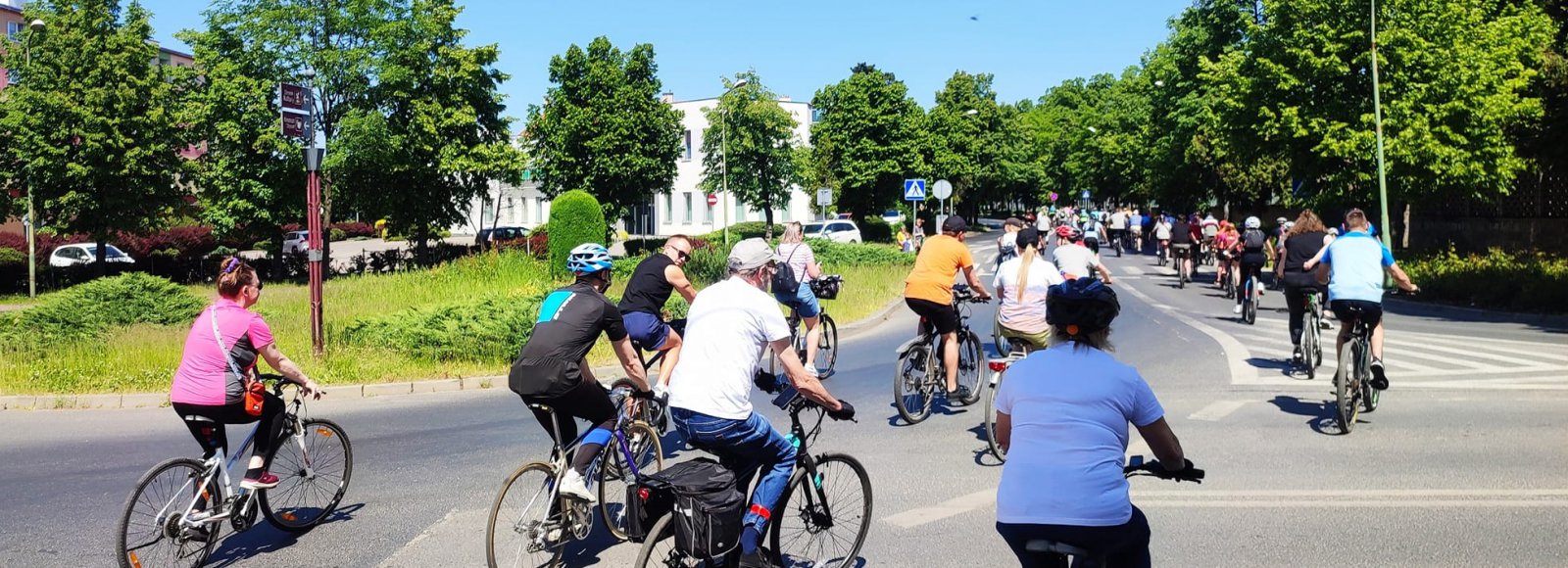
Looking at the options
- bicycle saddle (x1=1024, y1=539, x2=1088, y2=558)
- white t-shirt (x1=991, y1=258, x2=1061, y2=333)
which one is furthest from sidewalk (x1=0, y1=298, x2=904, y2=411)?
bicycle saddle (x1=1024, y1=539, x2=1088, y2=558)

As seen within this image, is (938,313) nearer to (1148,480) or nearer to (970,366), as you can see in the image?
(970,366)

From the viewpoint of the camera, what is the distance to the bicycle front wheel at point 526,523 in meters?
4.98

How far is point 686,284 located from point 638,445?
2.54 metres

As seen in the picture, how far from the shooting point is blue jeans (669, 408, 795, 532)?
4730 millimetres

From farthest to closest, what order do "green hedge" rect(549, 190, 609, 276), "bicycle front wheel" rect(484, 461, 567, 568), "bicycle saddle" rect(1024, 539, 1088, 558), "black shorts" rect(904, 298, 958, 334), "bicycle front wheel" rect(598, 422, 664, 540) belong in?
"green hedge" rect(549, 190, 609, 276) → "black shorts" rect(904, 298, 958, 334) → "bicycle front wheel" rect(598, 422, 664, 540) → "bicycle front wheel" rect(484, 461, 567, 568) → "bicycle saddle" rect(1024, 539, 1088, 558)

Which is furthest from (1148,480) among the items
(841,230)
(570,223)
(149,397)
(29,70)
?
(841,230)

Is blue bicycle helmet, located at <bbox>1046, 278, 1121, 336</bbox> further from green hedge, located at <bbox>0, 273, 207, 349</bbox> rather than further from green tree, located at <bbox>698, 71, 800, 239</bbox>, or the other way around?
green tree, located at <bbox>698, 71, 800, 239</bbox>

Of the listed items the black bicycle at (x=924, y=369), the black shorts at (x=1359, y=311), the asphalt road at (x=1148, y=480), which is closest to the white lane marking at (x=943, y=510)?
the asphalt road at (x=1148, y=480)

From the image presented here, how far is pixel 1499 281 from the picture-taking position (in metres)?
20.9

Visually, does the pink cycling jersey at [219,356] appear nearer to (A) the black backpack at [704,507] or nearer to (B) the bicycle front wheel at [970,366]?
(A) the black backpack at [704,507]

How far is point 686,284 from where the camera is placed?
27.8 feet

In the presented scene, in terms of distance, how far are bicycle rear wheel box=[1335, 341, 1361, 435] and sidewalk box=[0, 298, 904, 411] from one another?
646cm

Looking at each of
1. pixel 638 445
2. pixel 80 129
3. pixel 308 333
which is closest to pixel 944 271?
pixel 638 445

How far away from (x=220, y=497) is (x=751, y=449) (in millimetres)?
2872
